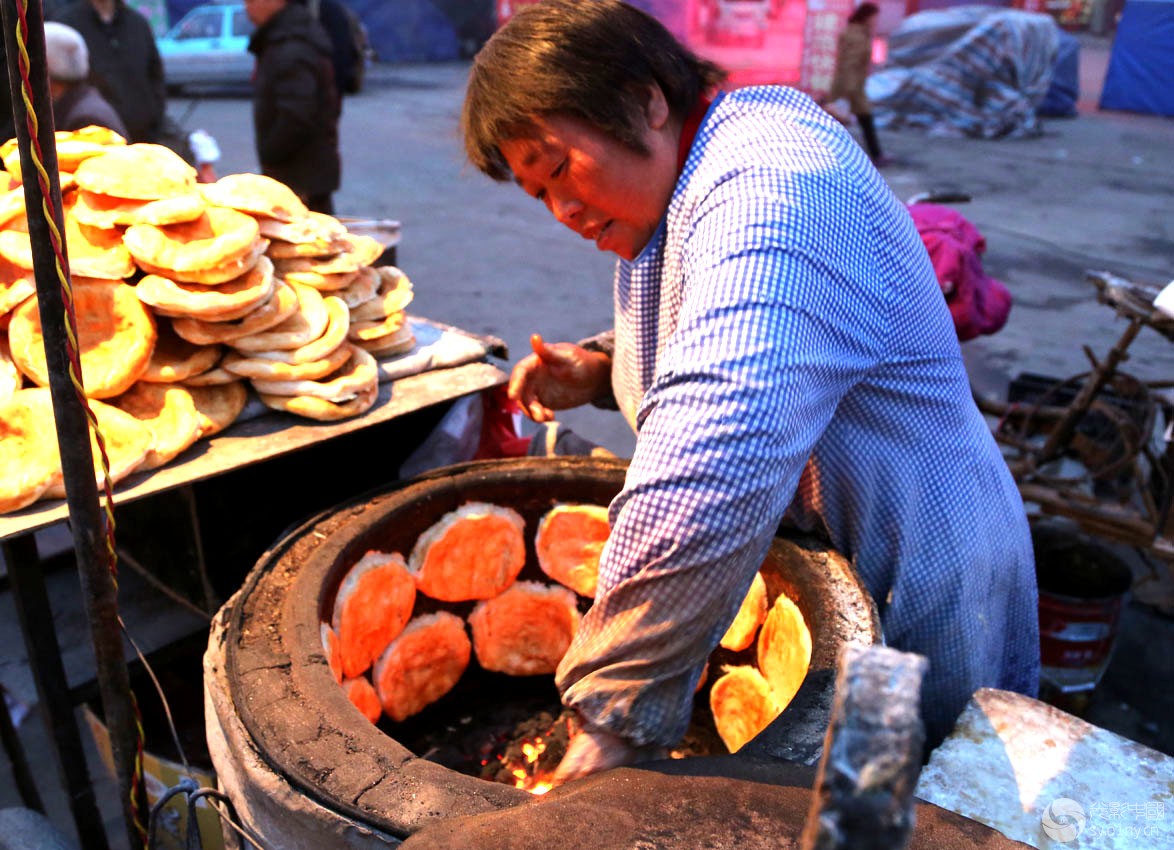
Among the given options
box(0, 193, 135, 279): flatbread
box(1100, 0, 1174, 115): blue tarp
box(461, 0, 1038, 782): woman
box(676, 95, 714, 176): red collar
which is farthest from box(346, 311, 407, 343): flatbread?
box(1100, 0, 1174, 115): blue tarp

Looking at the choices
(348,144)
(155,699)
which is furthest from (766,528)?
(348,144)

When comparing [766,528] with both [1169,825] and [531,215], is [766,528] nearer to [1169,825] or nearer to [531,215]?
[1169,825]

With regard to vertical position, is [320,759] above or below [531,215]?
A: above

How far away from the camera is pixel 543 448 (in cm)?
315

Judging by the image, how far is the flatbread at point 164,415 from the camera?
2148 millimetres

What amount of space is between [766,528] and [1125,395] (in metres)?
3.54

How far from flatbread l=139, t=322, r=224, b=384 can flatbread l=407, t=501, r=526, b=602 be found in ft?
2.37

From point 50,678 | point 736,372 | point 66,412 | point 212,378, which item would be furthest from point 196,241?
point 736,372

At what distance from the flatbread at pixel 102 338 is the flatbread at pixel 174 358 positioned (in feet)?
0.13

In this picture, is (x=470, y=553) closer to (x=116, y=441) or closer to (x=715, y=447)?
(x=116, y=441)

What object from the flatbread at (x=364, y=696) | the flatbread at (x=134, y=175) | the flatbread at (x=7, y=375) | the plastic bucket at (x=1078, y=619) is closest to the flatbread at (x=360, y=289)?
the flatbread at (x=134, y=175)

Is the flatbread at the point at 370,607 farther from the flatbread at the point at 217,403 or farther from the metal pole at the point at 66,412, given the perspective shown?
the flatbread at the point at 217,403

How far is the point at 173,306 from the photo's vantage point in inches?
87.2

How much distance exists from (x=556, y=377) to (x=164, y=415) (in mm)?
983
